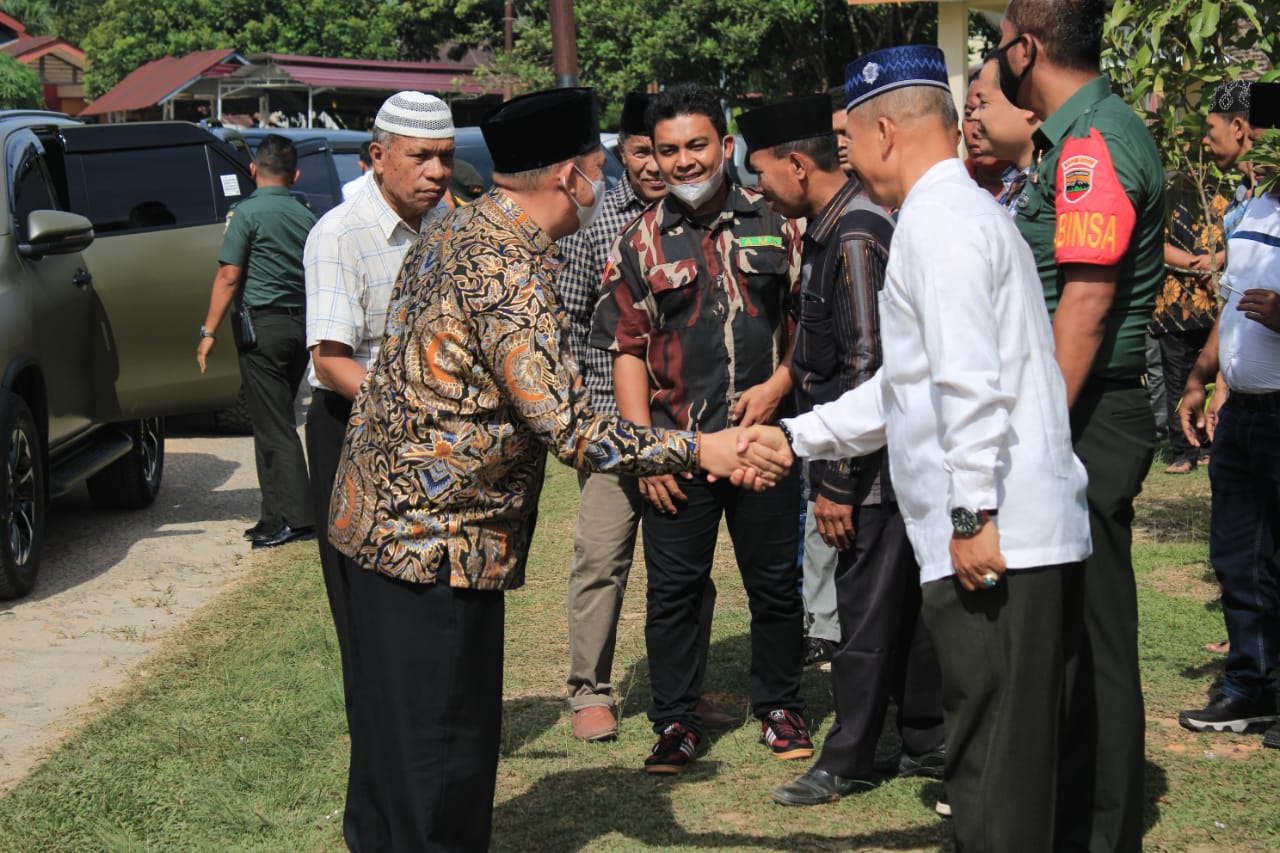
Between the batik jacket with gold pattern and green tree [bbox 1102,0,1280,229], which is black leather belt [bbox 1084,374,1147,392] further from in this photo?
green tree [bbox 1102,0,1280,229]

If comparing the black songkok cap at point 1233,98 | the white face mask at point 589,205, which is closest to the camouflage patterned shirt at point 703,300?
the white face mask at point 589,205

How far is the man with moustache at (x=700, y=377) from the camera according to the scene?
16.4 feet

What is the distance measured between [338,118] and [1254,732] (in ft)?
117

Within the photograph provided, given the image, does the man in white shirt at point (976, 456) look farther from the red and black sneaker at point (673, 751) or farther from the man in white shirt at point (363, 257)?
the man in white shirt at point (363, 257)

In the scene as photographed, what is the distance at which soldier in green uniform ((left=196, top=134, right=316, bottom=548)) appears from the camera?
8398 mm

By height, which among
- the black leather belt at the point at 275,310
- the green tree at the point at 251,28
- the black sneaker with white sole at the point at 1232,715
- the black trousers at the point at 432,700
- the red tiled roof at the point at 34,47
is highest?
the red tiled roof at the point at 34,47

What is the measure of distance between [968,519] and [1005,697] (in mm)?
446

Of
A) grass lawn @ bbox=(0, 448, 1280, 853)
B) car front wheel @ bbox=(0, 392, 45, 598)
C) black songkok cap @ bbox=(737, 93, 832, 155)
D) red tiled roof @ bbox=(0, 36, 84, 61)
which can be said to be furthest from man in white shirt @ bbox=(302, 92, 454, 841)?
red tiled roof @ bbox=(0, 36, 84, 61)

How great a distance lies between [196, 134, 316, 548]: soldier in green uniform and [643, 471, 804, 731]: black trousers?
154 inches

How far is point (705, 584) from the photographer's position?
5.19 meters

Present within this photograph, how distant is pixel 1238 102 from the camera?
224 inches

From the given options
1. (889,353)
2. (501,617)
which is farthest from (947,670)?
(501,617)

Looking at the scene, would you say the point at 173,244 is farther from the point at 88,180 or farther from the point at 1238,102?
the point at 1238,102

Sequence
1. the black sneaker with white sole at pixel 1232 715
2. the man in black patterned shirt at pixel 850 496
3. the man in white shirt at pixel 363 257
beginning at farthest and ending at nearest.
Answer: the black sneaker with white sole at pixel 1232 715 → the man in white shirt at pixel 363 257 → the man in black patterned shirt at pixel 850 496
